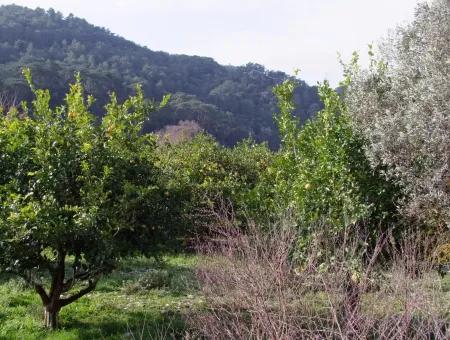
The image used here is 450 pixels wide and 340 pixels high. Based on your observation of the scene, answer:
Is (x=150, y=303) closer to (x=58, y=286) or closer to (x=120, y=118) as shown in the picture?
(x=58, y=286)

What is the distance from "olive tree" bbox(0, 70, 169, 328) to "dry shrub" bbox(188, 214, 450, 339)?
139cm

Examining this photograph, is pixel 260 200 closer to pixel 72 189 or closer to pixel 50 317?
pixel 72 189

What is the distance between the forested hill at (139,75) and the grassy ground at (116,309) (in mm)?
31651

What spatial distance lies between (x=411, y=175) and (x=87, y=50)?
67.2 meters

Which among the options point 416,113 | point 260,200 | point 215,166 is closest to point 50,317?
point 260,200

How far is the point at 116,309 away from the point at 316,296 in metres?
3.63

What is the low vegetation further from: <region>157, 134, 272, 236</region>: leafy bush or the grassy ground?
<region>157, 134, 272, 236</region>: leafy bush

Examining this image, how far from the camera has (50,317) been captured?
7.54 metres

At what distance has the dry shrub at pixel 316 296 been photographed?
402cm

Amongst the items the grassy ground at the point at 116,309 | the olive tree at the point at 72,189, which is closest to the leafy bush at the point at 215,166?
the grassy ground at the point at 116,309

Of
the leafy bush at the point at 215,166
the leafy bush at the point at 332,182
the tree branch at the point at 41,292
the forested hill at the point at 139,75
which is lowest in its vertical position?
the tree branch at the point at 41,292

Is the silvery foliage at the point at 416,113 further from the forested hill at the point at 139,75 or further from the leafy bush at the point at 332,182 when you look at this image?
the forested hill at the point at 139,75

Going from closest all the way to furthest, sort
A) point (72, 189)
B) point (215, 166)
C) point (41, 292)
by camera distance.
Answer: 1. point (72, 189)
2. point (41, 292)
3. point (215, 166)

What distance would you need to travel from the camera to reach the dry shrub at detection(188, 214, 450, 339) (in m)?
4.02
